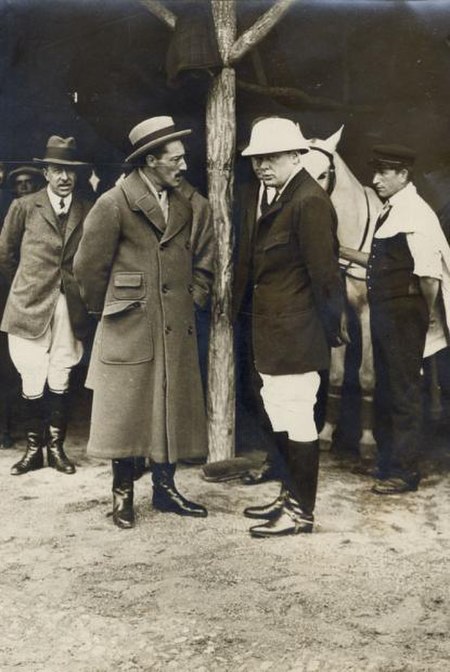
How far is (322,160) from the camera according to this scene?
17.8 ft

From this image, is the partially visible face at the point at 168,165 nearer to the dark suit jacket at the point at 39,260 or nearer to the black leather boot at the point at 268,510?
the dark suit jacket at the point at 39,260

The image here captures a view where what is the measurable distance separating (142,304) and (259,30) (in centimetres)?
179

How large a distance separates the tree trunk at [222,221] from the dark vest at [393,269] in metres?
0.87

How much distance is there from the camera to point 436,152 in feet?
18.4

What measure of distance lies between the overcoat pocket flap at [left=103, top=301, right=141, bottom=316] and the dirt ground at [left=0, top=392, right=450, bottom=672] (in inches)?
46.1

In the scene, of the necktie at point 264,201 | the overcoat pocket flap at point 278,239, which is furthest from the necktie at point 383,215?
the overcoat pocket flap at point 278,239

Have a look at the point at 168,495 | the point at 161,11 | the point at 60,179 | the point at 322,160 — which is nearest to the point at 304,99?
the point at 322,160

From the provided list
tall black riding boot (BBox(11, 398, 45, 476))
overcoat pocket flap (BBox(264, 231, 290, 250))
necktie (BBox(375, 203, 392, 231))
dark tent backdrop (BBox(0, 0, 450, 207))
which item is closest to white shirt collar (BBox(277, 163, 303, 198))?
overcoat pocket flap (BBox(264, 231, 290, 250))

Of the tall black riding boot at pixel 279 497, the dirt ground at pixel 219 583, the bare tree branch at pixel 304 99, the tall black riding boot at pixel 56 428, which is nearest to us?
the dirt ground at pixel 219 583

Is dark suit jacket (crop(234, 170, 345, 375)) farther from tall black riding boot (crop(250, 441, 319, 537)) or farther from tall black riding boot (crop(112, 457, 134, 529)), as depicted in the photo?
tall black riding boot (crop(112, 457, 134, 529))

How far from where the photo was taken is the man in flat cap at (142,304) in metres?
4.66

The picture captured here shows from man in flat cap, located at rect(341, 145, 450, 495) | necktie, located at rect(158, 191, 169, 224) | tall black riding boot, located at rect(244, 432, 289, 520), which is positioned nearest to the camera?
necktie, located at rect(158, 191, 169, 224)

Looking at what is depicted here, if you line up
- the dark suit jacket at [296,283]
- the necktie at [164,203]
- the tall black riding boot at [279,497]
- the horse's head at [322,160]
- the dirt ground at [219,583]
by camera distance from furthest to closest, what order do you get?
the horse's head at [322,160], the tall black riding boot at [279,497], the necktie at [164,203], the dark suit jacket at [296,283], the dirt ground at [219,583]

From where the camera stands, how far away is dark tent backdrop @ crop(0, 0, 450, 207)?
5582 mm
